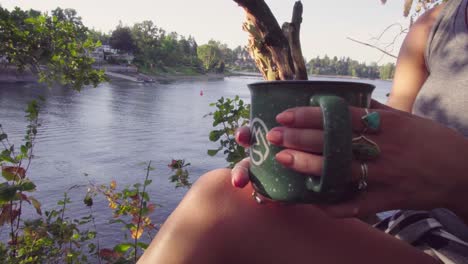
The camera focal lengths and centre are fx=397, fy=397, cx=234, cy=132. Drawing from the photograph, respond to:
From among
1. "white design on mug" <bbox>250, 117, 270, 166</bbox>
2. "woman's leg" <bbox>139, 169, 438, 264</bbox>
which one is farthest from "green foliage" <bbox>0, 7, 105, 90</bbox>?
"white design on mug" <bbox>250, 117, 270, 166</bbox>

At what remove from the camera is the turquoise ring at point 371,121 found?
63 cm

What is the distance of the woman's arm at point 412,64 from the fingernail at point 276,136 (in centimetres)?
94

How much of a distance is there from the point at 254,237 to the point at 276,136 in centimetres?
30

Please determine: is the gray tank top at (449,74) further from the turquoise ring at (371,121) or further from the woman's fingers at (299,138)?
the woman's fingers at (299,138)

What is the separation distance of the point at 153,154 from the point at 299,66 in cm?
1156

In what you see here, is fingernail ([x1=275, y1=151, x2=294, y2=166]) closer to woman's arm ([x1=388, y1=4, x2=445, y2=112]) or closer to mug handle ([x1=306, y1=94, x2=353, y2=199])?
mug handle ([x1=306, y1=94, x2=353, y2=199])

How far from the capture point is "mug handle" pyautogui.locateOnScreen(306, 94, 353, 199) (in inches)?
22.9

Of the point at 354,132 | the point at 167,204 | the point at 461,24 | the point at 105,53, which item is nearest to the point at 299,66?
the point at 461,24

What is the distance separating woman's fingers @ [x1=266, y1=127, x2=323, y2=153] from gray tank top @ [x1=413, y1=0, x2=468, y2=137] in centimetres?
68

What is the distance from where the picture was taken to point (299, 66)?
183cm

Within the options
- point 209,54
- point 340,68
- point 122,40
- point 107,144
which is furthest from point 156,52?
point 107,144

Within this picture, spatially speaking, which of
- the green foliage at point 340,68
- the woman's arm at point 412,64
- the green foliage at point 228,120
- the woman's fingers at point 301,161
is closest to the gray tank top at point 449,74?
the woman's arm at point 412,64

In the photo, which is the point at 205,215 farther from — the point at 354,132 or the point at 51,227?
the point at 51,227

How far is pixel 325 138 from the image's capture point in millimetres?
584
